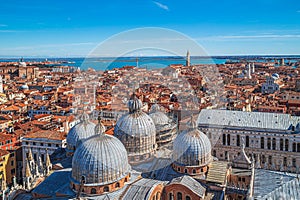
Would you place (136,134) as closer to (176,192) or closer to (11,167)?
(176,192)

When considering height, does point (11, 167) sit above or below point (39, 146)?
below

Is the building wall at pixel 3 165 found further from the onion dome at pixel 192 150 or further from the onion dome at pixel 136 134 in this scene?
the onion dome at pixel 192 150

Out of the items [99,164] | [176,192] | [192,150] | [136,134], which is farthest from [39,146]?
[176,192]

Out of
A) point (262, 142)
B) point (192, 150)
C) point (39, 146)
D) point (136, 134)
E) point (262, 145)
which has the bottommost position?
point (39, 146)

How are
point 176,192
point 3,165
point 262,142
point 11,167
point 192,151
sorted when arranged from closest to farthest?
1. point 176,192
2. point 192,151
3. point 262,142
4. point 3,165
5. point 11,167

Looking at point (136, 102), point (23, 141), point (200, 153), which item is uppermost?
point (136, 102)

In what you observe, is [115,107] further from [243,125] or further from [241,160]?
[241,160]

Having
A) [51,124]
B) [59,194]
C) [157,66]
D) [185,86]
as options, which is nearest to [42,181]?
[59,194]

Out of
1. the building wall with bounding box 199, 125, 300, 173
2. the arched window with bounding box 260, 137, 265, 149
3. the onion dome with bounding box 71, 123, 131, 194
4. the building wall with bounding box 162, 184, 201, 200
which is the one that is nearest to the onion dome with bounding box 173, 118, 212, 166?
the building wall with bounding box 162, 184, 201, 200
